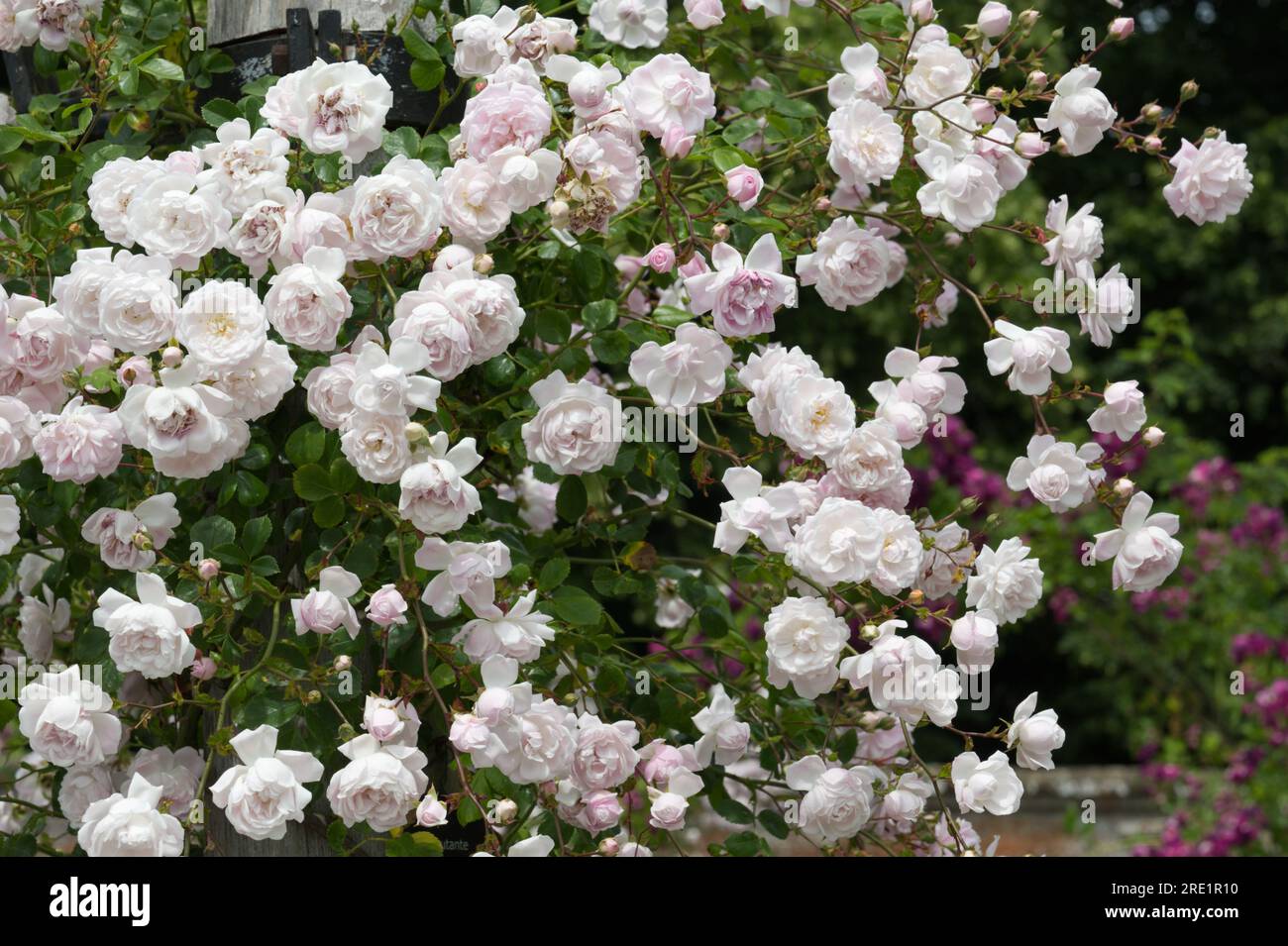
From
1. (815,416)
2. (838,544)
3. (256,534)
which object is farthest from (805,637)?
(256,534)

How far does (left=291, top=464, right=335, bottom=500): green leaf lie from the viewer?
1.35 metres

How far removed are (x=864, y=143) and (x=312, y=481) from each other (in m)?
0.64

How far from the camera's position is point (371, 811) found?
50.4 inches

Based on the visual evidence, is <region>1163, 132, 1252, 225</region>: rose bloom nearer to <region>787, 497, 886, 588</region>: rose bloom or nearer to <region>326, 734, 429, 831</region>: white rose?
<region>787, 497, 886, 588</region>: rose bloom

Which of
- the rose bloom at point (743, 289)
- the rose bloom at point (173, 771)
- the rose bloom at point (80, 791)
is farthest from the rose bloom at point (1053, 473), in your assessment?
the rose bloom at point (80, 791)

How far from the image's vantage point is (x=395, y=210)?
1343mm

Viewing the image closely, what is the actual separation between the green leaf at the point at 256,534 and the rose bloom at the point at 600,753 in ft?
1.15

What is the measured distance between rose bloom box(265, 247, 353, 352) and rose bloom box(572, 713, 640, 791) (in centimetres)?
45

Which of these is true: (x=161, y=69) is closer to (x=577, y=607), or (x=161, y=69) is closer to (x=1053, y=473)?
(x=577, y=607)

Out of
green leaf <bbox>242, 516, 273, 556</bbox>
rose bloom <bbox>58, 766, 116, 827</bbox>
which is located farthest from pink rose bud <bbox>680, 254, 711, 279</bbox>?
rose bloom <bbox>58, 766, 116, 827</bbox>

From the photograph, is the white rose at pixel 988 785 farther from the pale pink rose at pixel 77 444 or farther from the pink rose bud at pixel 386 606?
the pale pink rose at pixel 77 444
